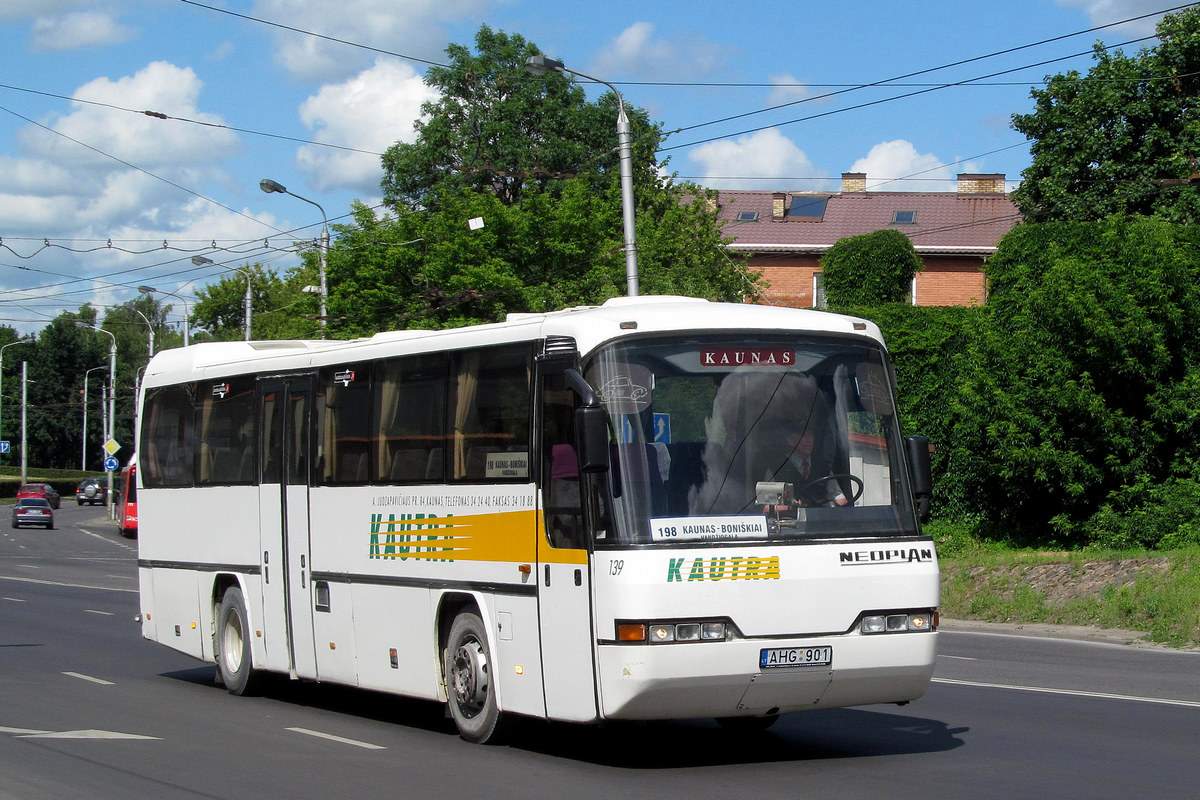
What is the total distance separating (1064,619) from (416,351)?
13.2m

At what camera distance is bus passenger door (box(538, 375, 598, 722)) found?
934 centimetres

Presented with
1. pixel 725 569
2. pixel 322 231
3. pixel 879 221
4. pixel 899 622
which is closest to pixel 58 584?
pixel 322 231

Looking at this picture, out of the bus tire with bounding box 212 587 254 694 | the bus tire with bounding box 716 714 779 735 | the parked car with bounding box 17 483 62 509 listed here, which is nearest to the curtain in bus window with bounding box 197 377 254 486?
the bus tire with bounding box 212 587 254 694

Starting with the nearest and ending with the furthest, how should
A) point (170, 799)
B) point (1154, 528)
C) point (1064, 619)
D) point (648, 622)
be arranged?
point (170, 799) < point (648, 622) < point (1064, 619) < point (1154, 528)

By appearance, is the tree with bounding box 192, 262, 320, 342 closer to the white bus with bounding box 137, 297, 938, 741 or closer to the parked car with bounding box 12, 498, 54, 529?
the parked car with bounding box 12, 498, 54, 529

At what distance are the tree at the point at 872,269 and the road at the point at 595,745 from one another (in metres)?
38.6

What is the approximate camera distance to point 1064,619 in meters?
21.6

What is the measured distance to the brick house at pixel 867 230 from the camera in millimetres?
67500

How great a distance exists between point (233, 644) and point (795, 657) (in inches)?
286

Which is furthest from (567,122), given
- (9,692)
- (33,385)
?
(33,385)

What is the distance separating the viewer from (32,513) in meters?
67.4

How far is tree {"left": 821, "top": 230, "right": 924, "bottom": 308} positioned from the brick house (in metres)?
8.60

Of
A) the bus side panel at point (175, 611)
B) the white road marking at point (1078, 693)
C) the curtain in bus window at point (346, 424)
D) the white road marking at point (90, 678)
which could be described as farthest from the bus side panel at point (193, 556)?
the white road marking at point (1078, 693)

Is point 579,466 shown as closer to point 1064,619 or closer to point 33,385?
point 1064,619
